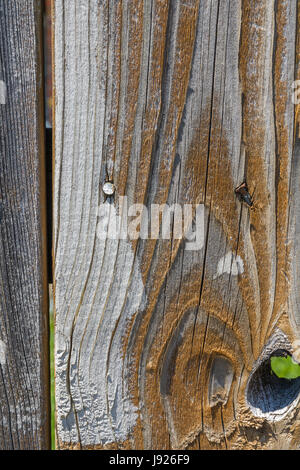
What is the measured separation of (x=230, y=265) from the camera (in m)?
1.41

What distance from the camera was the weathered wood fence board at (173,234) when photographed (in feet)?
4.18

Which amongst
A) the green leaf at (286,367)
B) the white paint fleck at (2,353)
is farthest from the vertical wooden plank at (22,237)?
the green leaf at (286,367)

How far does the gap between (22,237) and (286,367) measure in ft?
3.19

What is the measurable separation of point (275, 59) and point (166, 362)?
3.35 ft

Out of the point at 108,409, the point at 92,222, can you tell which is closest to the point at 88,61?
the point at 92,222

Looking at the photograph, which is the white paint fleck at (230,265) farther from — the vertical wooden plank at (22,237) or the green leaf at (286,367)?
the vertical wooden plank at (22,237)

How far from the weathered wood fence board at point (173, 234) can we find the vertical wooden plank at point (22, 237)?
0.25 feet

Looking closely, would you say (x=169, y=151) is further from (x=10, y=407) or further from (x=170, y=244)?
(x=10, y=407)

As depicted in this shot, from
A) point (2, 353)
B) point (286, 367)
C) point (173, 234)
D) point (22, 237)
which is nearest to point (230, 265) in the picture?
point (173, 234)

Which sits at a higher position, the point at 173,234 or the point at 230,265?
the point at 173,234

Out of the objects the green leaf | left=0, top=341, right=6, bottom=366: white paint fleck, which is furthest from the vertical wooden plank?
the green leaf

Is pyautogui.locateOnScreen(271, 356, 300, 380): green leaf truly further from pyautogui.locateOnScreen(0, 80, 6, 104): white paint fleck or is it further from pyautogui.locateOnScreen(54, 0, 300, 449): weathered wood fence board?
pyautogui.locateOnScreen(0, 80, 6, 104): white paint fleck

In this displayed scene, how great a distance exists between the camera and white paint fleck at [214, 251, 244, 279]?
4.60 ft

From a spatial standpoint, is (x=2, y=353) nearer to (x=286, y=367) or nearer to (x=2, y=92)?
(x=2, y=92)
